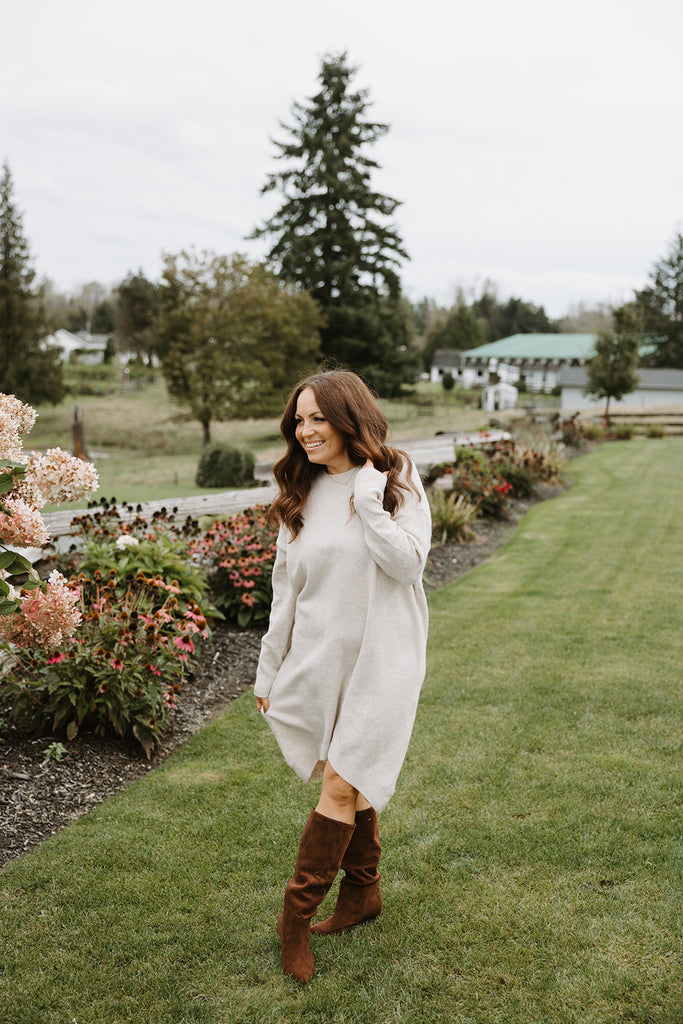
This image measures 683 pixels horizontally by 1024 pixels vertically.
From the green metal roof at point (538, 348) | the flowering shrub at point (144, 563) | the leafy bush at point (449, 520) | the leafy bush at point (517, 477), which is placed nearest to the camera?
the flowering shrub at point (144, 563)

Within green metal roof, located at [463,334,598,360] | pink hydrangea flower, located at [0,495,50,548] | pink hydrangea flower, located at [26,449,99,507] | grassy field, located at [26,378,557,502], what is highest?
green metal roof, located at [463,334,598,360]

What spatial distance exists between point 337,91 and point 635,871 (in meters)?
36.5

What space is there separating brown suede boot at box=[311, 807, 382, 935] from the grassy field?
17.3 m

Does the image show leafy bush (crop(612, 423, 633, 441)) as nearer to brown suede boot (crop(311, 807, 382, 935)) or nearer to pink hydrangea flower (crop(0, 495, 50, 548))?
brown suede boot (crop(311, 807, 382, 935))

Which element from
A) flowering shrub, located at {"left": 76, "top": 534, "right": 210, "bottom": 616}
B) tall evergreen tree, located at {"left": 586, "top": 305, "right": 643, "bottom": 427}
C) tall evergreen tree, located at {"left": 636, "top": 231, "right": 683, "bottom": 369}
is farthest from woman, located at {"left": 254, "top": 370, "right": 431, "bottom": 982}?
tall evergreen tree, located at {"left": 636, "top": 231, "right": 683, "bottom": 369}

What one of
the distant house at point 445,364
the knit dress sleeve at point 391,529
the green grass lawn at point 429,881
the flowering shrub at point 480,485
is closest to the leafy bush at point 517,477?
the flowering shrub at point 480,485

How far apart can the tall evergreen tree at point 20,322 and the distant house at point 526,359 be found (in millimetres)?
27615

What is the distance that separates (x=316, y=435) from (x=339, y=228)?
34.0 m

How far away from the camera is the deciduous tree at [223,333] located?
1103 inches

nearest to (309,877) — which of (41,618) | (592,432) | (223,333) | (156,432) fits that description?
(41,618)

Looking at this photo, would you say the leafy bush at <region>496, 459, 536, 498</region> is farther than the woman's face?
Yes

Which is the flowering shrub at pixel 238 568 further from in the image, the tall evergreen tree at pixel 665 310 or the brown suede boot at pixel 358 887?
the tall evergreen tree at pixel 665 310

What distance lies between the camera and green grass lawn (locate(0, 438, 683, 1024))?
8.33 ft

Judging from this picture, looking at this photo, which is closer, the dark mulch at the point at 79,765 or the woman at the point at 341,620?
the woman at the point at 341,620
